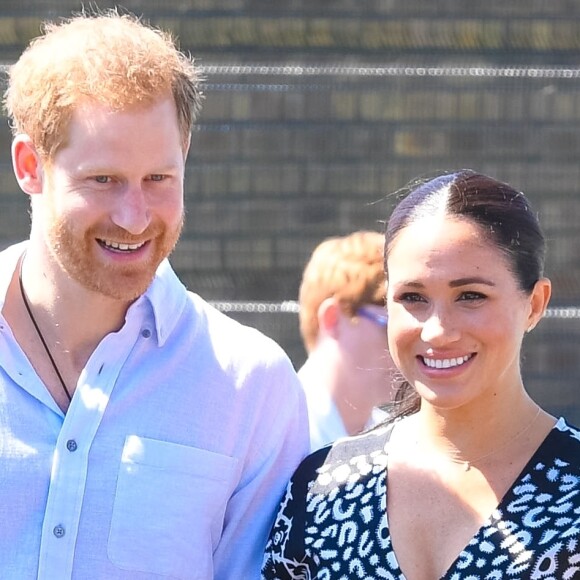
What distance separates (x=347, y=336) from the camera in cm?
473

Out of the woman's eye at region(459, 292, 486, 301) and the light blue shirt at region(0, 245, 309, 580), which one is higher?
the woman's eye at region(459, 292, 486, 301)

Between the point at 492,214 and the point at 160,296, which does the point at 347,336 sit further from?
the point at 492,214

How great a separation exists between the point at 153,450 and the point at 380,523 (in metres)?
0.49

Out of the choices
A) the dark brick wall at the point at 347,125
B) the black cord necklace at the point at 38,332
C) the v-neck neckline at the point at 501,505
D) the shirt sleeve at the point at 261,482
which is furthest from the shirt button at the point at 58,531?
the dark brick wall at the point at 347,125

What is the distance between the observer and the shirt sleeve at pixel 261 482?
3.15 m

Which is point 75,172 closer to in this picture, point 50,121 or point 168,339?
point 50,121

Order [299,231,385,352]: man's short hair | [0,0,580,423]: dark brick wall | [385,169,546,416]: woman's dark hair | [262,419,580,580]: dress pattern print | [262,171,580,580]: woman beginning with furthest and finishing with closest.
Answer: [0,0,580,423]: dark brick wall
[299,231,385,352]: man's short hair
[385,169,546,416]: woman's dark hair
[262,171,580,580]: woman
[262,419,580,580]: dress pattern print

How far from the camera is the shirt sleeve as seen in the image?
10.3ft

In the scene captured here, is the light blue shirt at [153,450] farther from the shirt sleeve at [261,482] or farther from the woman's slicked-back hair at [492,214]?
the woman's slicked-back hair at [492,214]

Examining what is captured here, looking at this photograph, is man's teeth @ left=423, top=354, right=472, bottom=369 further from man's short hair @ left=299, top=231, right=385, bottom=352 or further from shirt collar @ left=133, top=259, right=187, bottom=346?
man's short hair @ left=299, top=231, right=385, bottom=352

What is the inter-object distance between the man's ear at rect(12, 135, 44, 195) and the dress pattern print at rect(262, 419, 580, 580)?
2.77ft

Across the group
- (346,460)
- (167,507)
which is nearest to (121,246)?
(167,507)

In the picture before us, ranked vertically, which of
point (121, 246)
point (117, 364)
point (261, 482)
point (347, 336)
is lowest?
point (261, 482)

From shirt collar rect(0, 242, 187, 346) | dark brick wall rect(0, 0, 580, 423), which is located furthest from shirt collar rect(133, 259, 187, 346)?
dark brick wall rect(0, 0, 580, 423)
